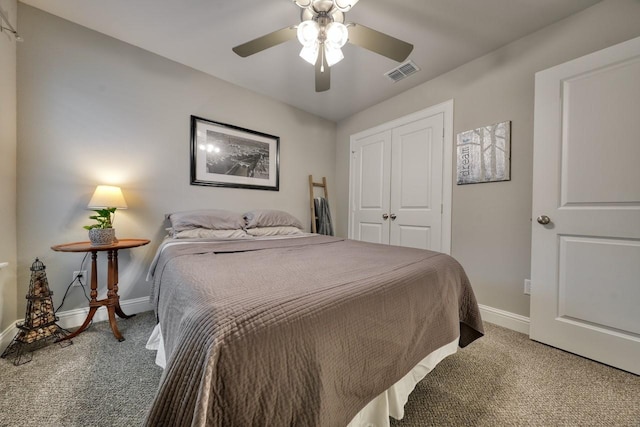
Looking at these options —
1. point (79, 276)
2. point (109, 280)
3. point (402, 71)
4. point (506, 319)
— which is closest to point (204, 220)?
point (109, 280)

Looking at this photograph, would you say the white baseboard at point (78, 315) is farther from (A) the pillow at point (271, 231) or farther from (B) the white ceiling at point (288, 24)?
(B) the white ceiling at point (288, 24)

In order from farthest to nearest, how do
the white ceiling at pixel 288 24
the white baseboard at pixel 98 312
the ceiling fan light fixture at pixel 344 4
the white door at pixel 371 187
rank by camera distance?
the white door at pixel 371 187, the white baseboard at pixel 98 312, the white ceiling at pixel 288 24, the ceiling fan light fixture at pixel 344 4

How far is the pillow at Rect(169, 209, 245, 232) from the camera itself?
2.03 meters

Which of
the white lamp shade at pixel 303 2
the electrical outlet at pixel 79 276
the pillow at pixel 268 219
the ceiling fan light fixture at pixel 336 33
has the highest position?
the white lamp shade at pixel 303 2

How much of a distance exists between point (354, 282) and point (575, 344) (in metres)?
1.87

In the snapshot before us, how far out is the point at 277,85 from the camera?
2.69 metres

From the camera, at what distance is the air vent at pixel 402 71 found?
7.55 feet

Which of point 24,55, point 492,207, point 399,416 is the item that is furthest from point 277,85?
point 399,416

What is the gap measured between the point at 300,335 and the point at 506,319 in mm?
2232

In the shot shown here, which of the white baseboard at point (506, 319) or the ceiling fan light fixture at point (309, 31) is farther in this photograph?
the white baseboard at point (506, 319)

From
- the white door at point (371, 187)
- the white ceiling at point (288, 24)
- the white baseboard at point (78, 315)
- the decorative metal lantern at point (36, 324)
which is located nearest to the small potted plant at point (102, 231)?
the decorative metal lantern at point (36, 324)

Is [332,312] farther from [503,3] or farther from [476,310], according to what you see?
[503,3]

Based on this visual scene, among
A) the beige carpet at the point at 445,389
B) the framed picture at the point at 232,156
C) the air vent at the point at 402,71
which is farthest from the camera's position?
the framed picture at the point at 232,156

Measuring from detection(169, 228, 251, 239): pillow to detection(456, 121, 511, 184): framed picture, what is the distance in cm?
225
